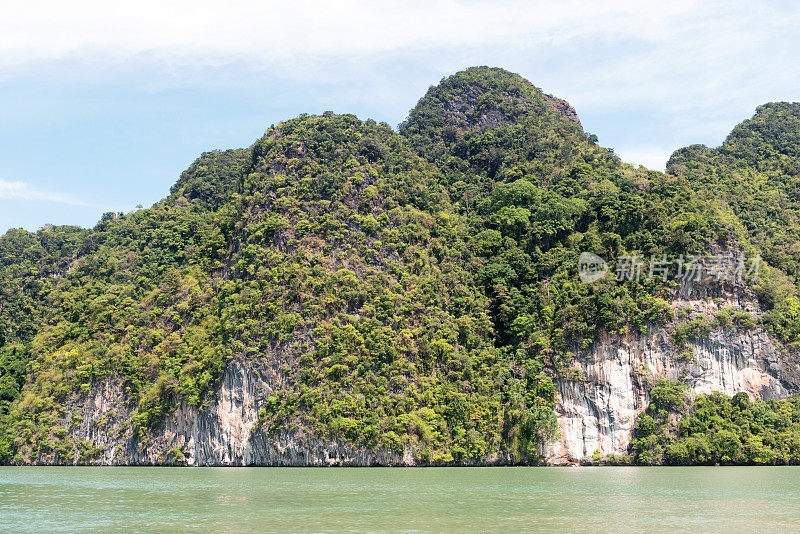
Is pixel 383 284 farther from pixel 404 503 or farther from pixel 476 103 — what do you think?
pixel 476 103

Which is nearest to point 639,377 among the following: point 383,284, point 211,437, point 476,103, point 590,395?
point 590,395

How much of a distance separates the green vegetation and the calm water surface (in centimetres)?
1089

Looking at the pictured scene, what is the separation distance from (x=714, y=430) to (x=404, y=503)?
3030 centimetres

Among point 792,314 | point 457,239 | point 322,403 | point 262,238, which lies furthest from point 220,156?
point 792,314

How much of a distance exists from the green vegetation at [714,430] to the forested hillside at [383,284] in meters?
4.76

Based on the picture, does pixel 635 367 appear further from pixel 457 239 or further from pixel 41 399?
pixel 41 399

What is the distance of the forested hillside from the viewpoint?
156 ft

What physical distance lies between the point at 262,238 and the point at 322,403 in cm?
1527

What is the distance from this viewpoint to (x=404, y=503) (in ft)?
76.0

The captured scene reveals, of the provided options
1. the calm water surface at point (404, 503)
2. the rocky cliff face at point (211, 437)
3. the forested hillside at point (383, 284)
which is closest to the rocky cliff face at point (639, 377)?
the forested hillside at point (383, 284)

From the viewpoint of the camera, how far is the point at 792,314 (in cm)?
4966

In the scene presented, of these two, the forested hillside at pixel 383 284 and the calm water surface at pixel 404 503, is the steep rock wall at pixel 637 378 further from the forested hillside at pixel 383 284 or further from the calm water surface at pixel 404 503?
the calm water surface at pixel 404 503

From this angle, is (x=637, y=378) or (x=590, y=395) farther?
(x=590, y=395)

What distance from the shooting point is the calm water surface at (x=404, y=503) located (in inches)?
732
